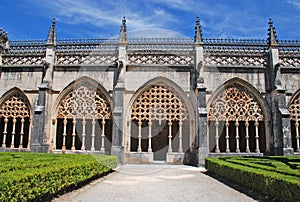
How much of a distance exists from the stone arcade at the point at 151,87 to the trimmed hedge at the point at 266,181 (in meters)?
5.70

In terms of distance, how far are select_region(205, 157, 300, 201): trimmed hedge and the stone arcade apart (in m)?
5.70

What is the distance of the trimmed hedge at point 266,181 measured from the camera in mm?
5195

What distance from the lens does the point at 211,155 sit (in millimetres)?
14211

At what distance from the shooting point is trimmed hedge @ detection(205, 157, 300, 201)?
5.20 meters

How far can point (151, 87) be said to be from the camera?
50.0ft

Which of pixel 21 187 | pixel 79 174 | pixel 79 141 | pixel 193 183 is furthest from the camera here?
pixel 79 141

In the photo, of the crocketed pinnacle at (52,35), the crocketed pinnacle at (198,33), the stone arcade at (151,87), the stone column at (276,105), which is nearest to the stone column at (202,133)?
the stone arcade at (151,87)

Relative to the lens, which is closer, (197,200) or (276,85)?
(197,200)

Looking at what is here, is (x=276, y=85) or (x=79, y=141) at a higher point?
(x=276, y=85)

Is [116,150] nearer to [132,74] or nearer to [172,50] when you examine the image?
[132,74]

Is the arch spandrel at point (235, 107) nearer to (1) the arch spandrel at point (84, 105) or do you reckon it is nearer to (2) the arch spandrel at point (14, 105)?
(1) the arch spandrel at point (84, 105)

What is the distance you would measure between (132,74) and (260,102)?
7.55 meters

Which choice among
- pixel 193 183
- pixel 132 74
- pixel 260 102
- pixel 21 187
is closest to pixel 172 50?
pixel 132 74

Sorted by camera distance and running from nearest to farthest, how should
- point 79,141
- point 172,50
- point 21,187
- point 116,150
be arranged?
point 21,187, point 116,150, point 172,50, point 79,141
